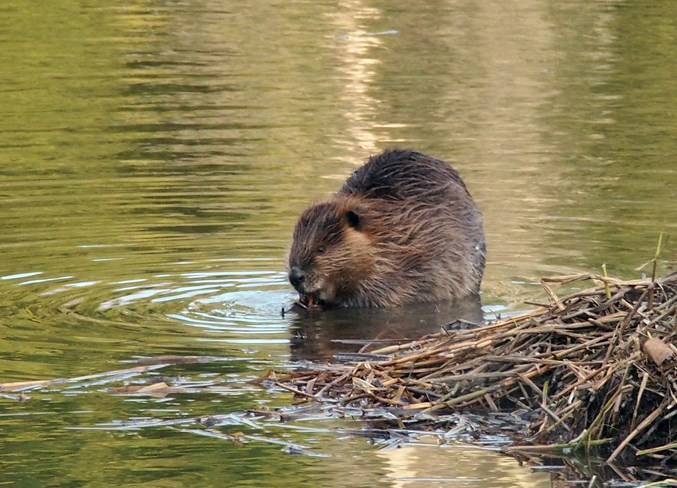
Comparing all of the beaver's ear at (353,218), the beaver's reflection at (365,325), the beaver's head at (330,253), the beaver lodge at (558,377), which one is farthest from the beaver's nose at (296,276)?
the beaver lodge at (558,377)

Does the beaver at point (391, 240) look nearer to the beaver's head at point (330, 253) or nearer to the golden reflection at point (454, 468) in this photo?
the beaver's head at point (330, 253)

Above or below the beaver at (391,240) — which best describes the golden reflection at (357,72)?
below

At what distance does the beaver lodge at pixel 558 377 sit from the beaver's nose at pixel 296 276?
5.85 ft

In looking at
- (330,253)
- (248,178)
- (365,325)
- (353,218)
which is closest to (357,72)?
(248,178)

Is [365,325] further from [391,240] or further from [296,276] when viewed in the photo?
[391,240]

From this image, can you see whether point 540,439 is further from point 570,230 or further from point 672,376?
point 570,230

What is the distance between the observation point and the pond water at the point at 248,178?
6.00 metres

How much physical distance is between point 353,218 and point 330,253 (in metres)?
0.26

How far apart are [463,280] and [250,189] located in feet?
11.6

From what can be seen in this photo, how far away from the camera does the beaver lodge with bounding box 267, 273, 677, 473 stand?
5.72 meters

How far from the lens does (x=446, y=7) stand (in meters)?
23.7

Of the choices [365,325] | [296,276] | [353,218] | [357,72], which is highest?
[353,218]

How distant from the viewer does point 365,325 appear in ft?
28.2

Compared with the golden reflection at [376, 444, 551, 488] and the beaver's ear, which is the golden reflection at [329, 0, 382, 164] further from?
the golden reflection at [376, 444, 551, 488]
